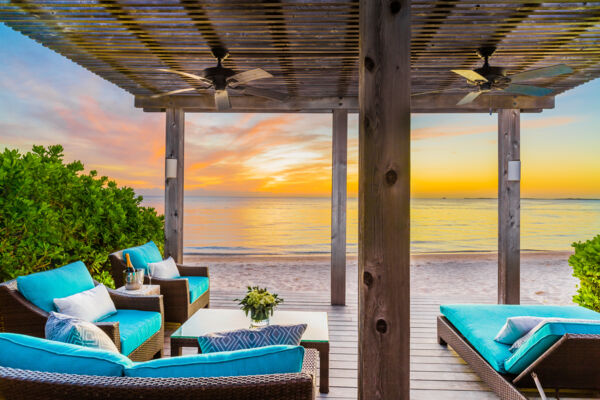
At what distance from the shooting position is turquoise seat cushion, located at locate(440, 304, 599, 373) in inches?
100.0

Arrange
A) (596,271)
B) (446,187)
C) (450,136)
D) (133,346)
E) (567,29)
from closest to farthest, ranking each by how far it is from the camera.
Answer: (133,346)
(567,29)
(596,271)
(450,136)
(446,187)

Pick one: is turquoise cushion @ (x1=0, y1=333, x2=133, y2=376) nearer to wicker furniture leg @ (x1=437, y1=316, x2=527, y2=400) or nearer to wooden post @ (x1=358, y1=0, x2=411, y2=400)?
wooden post @ (x1=358, y1=0, x2=411, y2=400)

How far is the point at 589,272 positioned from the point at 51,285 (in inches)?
191

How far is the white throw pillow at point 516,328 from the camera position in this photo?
2.54 metres

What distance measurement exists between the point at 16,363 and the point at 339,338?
294cm

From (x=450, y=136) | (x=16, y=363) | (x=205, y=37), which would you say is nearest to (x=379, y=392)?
(x=16, y=363)

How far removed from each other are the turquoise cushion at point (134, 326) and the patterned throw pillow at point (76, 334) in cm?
80

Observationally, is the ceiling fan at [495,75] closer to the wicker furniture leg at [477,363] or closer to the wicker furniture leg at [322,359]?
the wicker furniture leg at [477,363]

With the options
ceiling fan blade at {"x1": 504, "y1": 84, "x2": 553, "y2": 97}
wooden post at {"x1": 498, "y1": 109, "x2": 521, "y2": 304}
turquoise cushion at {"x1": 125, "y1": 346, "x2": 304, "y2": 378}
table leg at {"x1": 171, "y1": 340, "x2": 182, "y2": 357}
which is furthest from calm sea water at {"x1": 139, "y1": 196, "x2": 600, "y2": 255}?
turquoise cushion at {"x1": 125, "y1": 346, "x2": 304, "y2": 378}

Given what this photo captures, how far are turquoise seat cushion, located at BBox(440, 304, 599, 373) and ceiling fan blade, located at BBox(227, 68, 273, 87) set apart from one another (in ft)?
8.66

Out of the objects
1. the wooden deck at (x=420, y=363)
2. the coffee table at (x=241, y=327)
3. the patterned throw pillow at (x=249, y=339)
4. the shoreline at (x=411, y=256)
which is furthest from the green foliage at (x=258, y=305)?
the shoreline at (x=411, y=256)

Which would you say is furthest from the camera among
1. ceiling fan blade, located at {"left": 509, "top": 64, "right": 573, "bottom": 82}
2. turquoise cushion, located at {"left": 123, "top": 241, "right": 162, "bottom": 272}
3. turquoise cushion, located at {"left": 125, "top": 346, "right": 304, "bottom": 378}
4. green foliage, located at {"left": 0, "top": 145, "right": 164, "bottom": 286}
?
turquoise cushion, located at {"left": 123, "top": 241, "right": 162, "bottom": 272}

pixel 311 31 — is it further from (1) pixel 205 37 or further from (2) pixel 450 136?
(2) pixel 450 136

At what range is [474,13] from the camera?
2.88m
